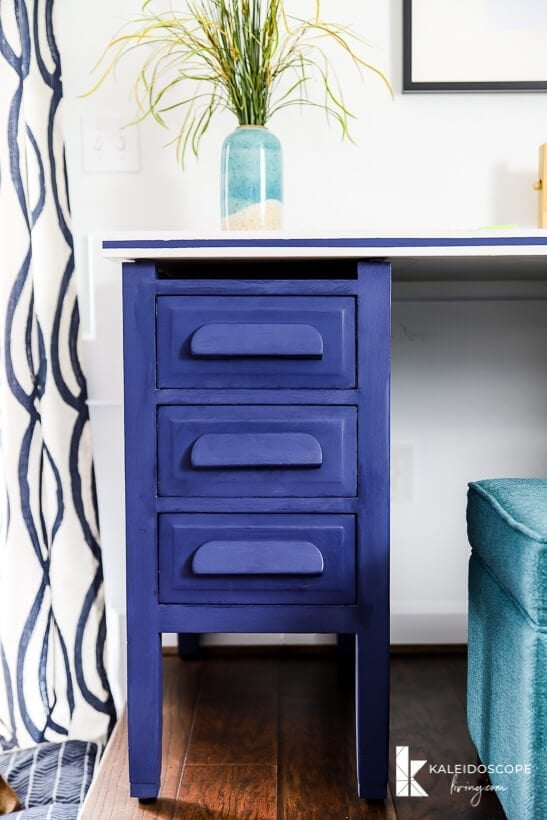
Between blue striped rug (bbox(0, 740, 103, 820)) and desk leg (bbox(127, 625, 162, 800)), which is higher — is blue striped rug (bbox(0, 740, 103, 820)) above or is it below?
below

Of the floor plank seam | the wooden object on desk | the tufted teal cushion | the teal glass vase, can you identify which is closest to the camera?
the tufted teal cushion

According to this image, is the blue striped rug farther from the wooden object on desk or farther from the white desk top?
the wooden object on desk

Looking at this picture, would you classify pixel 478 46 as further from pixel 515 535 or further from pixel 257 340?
pixel 515 535

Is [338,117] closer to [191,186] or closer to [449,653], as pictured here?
[191,186]

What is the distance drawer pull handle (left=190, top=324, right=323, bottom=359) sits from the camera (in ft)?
3.21

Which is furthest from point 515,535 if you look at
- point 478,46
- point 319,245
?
point 478,46

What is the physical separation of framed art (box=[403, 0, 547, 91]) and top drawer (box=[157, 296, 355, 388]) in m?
0.72

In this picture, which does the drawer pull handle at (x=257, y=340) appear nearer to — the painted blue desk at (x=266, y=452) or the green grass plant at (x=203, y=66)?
the painted blue desk at (x=266, y=452)

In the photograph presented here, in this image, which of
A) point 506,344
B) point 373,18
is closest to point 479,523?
point 506,344

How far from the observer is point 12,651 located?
1.27 metres

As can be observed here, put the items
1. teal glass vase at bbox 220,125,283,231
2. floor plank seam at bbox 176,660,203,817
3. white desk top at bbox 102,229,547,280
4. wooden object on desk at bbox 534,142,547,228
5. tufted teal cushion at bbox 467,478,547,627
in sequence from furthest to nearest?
wooden object on desk at bbox 534,142,547,228
teal glass vase at bbox 220,125,283,231
floor plank seam at bbox 176,660,203,817
white desk top at bbox 102,229,547,280
tufted teal cushion at bbox 467,478,547,627

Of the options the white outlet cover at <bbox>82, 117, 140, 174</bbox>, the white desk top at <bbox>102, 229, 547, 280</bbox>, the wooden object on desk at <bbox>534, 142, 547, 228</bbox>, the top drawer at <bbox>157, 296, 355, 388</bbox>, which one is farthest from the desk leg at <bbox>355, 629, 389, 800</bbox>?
the white outlet cover at <bbox>82, 117, 140, 174</bbox>

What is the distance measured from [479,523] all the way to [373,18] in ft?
3.44

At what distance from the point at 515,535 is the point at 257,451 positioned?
1.17ft
